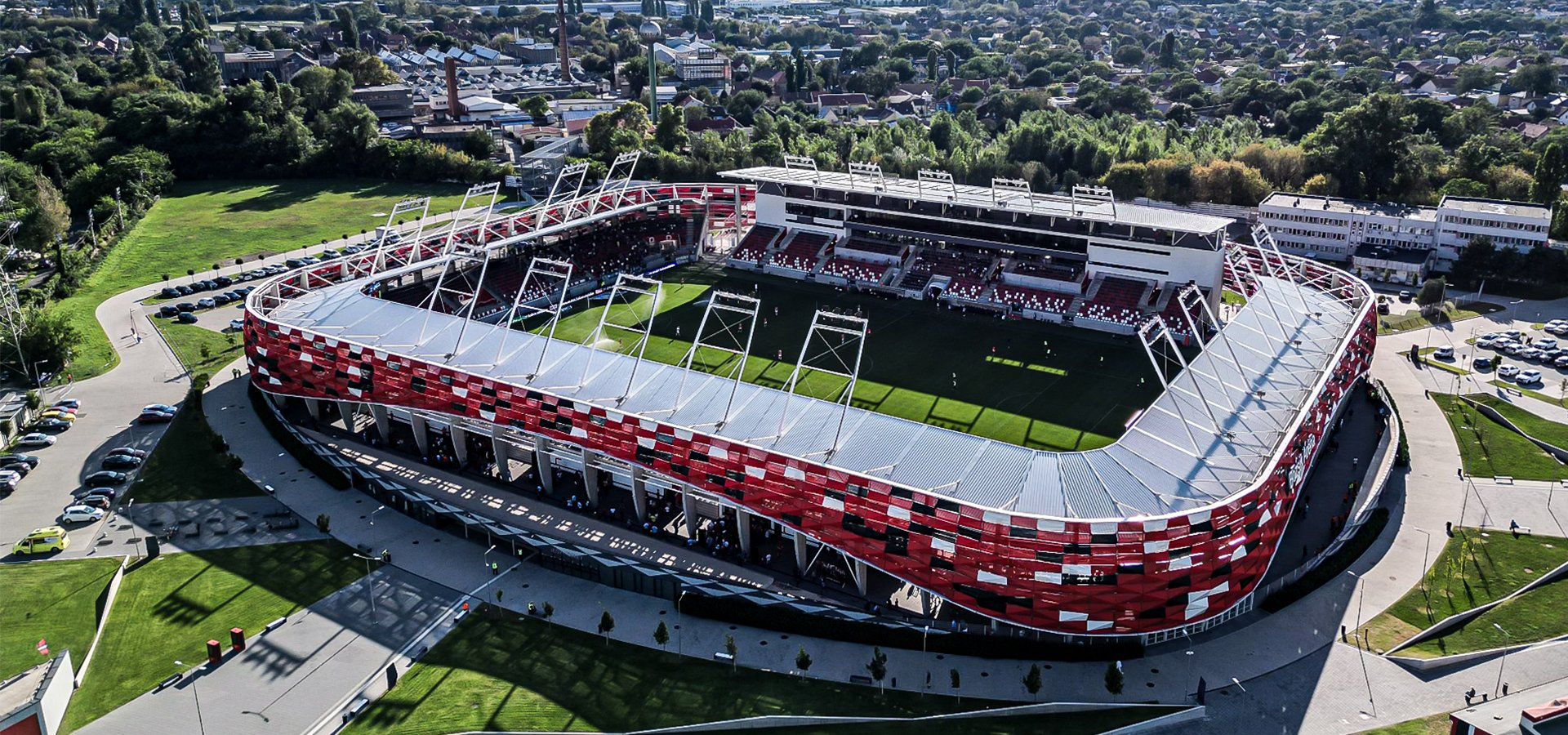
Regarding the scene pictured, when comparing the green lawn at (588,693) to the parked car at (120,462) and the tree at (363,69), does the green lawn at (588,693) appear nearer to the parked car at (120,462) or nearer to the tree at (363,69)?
the parked car at (120,462)

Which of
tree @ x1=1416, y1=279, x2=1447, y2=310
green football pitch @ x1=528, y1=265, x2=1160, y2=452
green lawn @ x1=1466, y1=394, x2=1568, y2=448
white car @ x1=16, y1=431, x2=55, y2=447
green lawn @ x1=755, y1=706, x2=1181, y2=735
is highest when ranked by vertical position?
tree @ x1=1416, y1=279, x2=1447, y2=310

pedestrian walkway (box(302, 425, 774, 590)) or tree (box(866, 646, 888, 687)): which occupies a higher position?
tree (box(866, 646, 888, 687))

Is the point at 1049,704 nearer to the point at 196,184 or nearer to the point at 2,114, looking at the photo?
the point at 196,184

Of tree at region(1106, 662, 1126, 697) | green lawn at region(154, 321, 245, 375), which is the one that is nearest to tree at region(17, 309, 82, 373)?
green lawn at region(154, 321, 245, 375)

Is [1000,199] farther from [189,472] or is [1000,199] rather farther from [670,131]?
[670,131]

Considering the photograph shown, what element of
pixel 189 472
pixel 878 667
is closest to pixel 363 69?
pixel 189 472

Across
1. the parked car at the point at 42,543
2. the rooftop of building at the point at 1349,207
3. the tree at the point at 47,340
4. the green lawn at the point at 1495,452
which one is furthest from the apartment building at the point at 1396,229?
the tree at the point at 47,340

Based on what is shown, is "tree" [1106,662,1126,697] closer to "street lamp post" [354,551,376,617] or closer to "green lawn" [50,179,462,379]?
"street lamp post" [354,551,376,617]

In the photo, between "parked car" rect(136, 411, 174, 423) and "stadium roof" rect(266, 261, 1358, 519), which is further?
"parked car" rect(136, 411, 174, 423)
